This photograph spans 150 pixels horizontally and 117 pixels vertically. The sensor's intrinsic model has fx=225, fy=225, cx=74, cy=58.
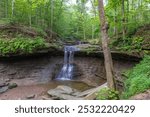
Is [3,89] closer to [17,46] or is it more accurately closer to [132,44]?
[17,46]

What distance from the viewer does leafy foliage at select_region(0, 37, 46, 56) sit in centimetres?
1617

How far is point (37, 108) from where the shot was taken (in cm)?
490


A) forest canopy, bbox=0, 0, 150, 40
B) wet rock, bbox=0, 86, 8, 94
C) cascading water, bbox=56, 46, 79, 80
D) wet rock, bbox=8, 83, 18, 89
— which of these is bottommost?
wet rock, bbox=0, 86, 8, 94

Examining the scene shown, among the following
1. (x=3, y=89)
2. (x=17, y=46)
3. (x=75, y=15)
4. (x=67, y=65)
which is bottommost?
(x=3, y=89)

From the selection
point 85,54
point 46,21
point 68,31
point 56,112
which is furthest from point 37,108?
point 68,31

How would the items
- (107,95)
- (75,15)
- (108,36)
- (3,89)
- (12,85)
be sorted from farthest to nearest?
(75,15)
(108,36)
(12,85)
(3,89)
(107,95)

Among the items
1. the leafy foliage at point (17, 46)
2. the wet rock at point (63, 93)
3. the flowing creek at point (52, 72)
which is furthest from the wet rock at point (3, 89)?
the wet rock at point (63, 93)

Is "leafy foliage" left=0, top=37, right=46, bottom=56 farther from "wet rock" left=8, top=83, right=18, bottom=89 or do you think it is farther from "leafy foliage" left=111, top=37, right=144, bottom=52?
"leafy foliage" left=111, top=37, right=144, bottom=52

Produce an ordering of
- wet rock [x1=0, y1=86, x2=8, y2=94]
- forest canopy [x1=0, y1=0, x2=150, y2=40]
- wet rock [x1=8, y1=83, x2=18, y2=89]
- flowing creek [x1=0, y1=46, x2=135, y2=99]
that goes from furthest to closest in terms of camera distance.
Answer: forest canopy [x1=0, y1=0, x2=150, y2=40] < flowing creek [x1=0, y1=46, x2=135, y2=99] < wet rock [x1=8, y1=83, x2=18, y2=89] < wet rock [x1=0, y1=86, x2=8, y2=94]

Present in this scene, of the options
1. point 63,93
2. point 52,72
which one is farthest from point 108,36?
point 63,93

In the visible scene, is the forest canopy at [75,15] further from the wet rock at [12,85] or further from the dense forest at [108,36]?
the wet rock at [12,85]

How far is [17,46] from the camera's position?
641 inches

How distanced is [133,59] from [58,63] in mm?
6962

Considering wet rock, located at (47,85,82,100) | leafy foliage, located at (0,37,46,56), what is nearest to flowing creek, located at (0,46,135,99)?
wet rock, located at (47,85,82,100)
